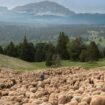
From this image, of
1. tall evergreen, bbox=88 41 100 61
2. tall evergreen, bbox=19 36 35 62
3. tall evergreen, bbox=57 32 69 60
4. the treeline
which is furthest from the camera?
tall evergreen, bbox=57 32 69 60

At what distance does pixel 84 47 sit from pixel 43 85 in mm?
77291

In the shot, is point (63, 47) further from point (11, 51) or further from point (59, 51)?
point (11, 51)

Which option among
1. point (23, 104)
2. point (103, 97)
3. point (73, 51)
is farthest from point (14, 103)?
point (73, 51)

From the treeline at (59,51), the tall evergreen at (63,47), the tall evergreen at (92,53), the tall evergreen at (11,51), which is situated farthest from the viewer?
the tall evergreen at (63,47)

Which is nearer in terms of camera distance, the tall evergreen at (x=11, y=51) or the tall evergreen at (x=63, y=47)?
the tall evergreen at (x=11, y=51)

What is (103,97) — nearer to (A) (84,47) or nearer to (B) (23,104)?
(B) (23,104)

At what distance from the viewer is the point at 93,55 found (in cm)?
8738

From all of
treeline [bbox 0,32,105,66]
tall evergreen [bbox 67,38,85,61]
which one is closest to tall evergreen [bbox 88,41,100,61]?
treeline [bbox 0,32,105,66]

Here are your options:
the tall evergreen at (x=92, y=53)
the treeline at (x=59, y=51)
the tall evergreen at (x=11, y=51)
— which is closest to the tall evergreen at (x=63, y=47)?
the treeline at (x=59, y=51)

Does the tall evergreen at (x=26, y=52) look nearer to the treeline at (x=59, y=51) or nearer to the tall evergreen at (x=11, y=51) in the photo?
the treeline at (x=59, y=51)

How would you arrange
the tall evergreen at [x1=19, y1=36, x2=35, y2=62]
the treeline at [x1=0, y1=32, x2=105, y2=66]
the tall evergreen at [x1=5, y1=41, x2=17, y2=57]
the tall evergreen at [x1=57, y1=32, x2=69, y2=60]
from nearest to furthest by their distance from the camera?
the treeline at [x1=0, y1=32, x2=105, y2=66], the tall evergreen at [x1=19, y1=36, x2=35, y2=62], the tall evergreen at [x1=5, y1=41, x2=17, y2=57], the tall evergreen at [x1=57, y1=32, x2=69, y2=60]

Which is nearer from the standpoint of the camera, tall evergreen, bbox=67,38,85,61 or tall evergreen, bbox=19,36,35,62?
tall evergreen, bbox=67,38,85,61

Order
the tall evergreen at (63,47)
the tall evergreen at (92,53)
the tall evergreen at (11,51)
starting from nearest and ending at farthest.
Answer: the tall evergreen at (92,53), the tall evergreen at (11,51), the tall evergreen at (63,47)

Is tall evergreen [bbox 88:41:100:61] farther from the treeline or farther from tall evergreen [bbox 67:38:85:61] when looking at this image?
tall evergreen [bbox 67:38:85:61]
